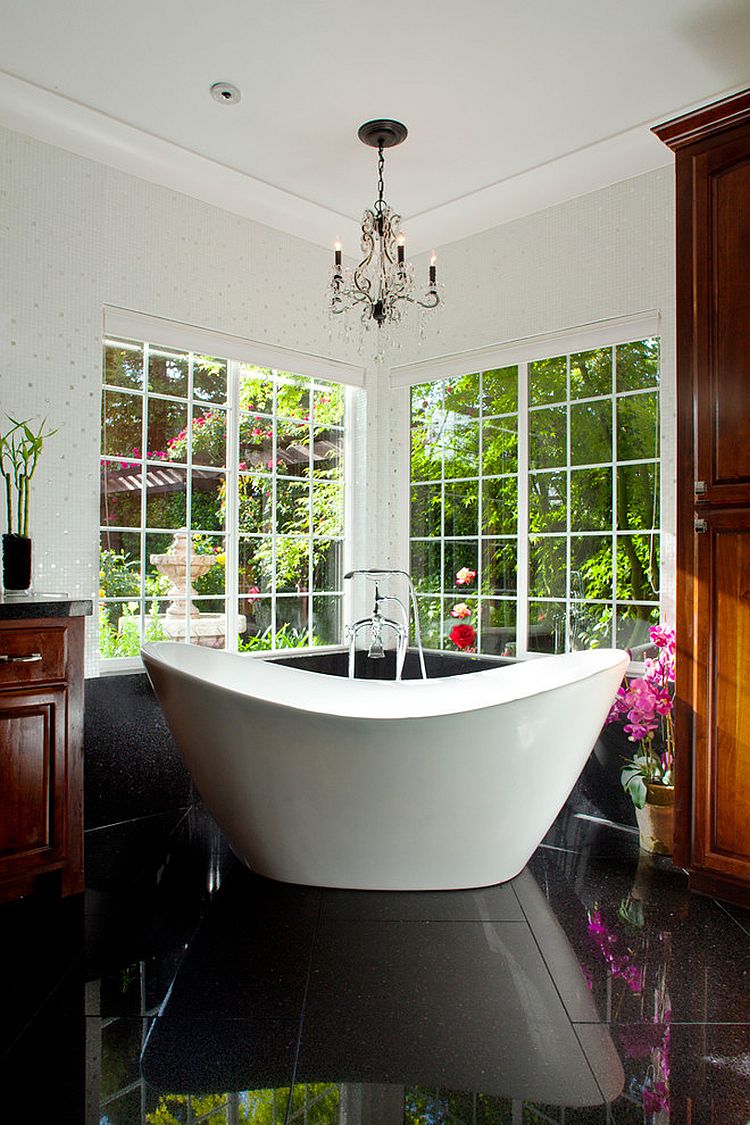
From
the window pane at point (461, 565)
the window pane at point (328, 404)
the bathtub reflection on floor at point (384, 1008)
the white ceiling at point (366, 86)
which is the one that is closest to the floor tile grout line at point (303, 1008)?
the bathtub reflection on floor at point (384, 1008)

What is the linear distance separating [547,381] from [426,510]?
0.96 m

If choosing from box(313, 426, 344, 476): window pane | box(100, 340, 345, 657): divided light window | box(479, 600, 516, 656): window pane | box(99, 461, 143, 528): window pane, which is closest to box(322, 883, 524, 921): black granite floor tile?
box(479, 600, 516, 656): window pane

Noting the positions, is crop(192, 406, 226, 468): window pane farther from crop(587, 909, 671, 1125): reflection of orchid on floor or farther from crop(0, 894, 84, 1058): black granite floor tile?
crop(587, 909, 671, 1125): reflection of orchid on floor

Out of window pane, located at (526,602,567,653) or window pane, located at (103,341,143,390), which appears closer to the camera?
window pane, located at (103,341,143,390)

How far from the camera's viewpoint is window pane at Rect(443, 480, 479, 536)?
157 inches

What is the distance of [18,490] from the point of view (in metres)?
2.90

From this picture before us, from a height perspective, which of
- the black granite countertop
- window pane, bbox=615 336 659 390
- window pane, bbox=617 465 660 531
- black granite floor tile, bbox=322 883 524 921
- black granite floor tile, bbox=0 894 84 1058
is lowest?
black granite floor tile, bbox=322 883 524 921

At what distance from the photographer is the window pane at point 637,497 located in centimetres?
323

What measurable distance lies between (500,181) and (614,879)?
9.24 ft

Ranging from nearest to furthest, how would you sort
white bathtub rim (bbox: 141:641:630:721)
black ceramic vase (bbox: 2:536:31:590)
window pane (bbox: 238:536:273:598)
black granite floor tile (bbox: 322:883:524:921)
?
black granite floor tile (bbox: 322:883:524:921)
black ceramic vase (bbox: 2:536:31:590)
white bathtub rim (bbox: 141:641:630:721)
window pane (bbox: 238:536:273:598)

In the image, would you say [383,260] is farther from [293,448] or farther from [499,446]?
[293,448]

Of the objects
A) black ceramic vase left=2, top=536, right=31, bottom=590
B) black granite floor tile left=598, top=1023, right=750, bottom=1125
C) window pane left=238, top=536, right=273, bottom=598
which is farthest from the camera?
window pane left=238, top=536, right=273, bottom=598

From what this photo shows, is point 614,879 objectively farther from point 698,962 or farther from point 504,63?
point 504,63

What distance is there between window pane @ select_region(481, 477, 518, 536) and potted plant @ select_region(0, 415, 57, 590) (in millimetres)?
1975
